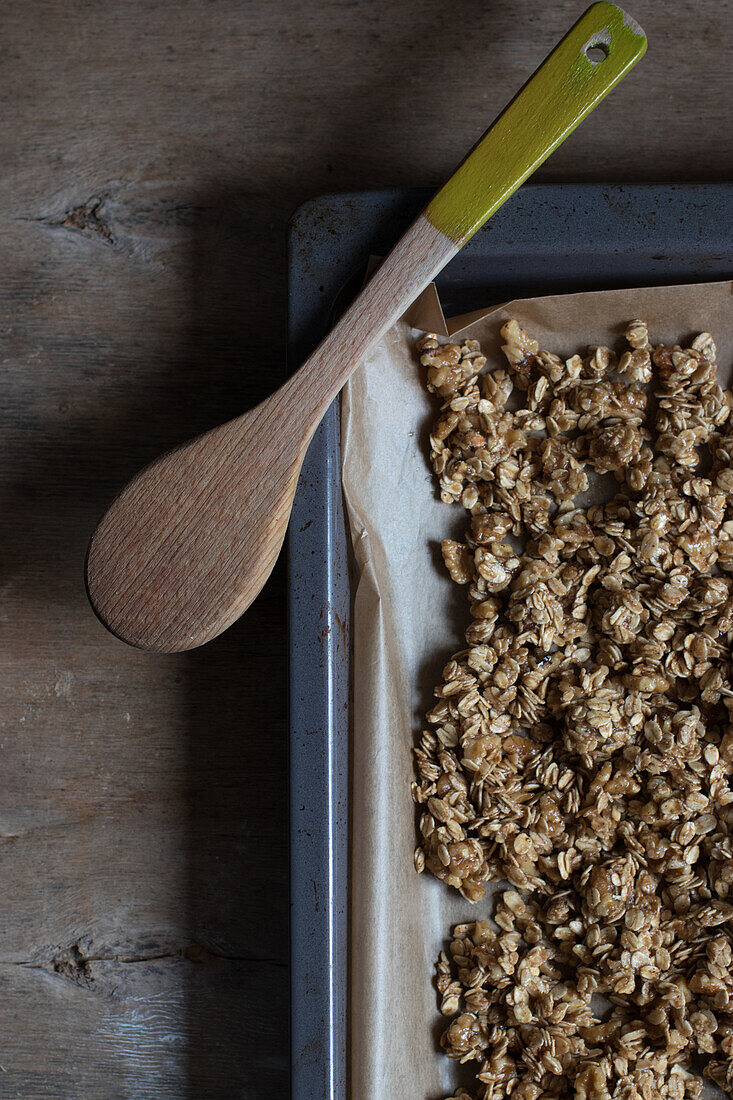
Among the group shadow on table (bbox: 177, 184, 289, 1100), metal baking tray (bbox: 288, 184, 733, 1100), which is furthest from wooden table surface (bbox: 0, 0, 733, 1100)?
metal baking tray (bbox: 288, 184, 733, 1100)

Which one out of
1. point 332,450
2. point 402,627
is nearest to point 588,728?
point 402,627

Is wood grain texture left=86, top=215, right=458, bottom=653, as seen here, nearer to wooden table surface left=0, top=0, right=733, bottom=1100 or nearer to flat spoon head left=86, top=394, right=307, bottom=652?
flat spoon head left=86, top=394, right=307, bottom=652

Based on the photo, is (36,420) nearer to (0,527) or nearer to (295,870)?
(0,527)

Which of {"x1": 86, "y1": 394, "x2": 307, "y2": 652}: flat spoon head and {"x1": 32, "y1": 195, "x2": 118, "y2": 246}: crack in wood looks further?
{"x1": 32, "y1": 195, "x2": 118, "y2": 246}: crack in wood

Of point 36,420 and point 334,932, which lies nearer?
point 334,932

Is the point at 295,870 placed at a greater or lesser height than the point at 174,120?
lesser

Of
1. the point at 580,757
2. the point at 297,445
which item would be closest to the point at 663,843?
the point at 580,757

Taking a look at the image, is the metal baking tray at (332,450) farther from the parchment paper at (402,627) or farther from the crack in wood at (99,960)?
the crack in wood at (99,960)
